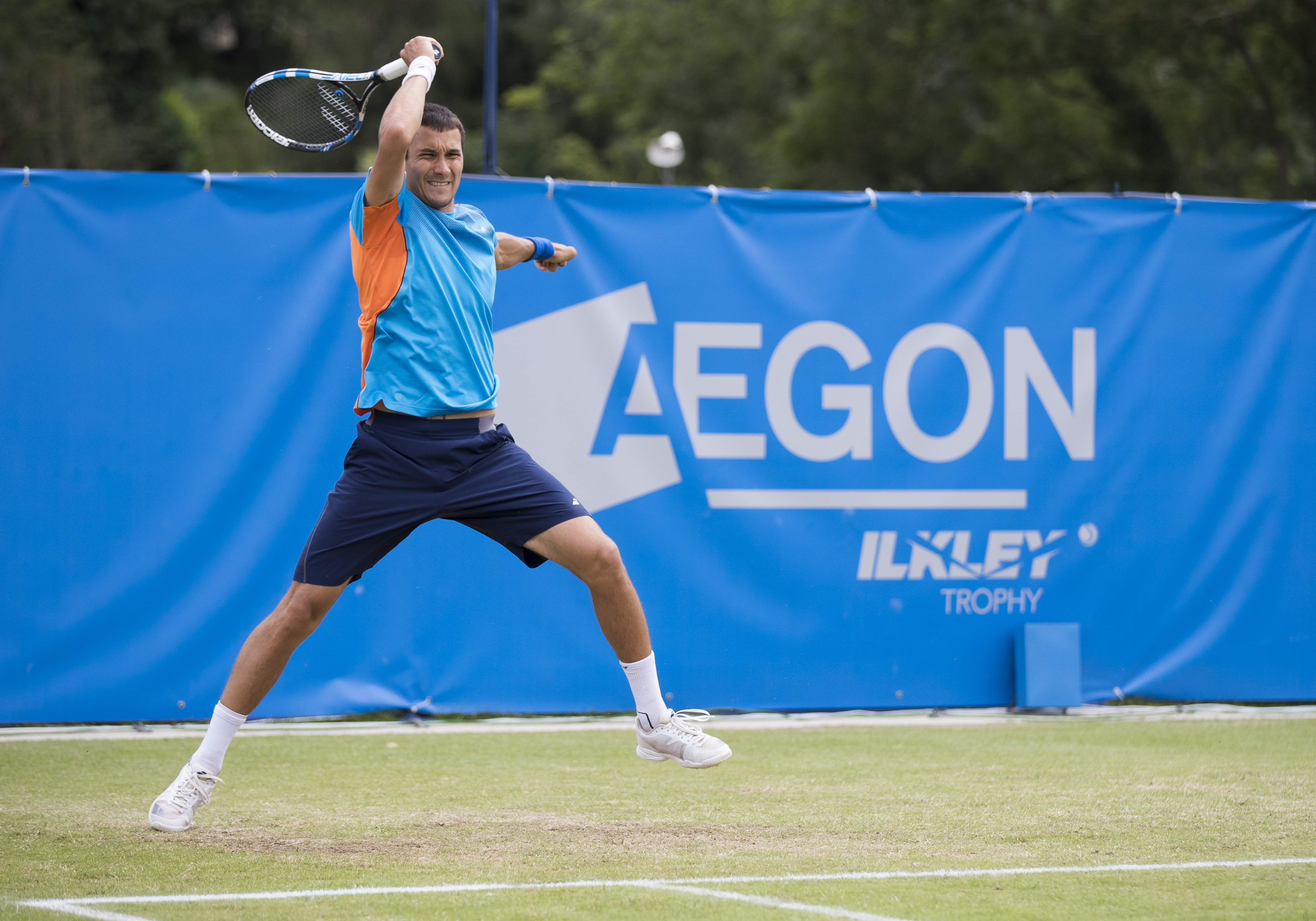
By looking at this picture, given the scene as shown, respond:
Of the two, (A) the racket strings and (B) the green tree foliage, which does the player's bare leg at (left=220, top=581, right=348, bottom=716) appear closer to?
(A) the racket strings

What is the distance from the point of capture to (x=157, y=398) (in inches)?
260

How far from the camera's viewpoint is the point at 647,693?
4.63 meters

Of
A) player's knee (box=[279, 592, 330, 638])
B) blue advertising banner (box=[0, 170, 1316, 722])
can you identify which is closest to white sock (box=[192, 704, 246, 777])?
player's knee (box=[279, 592, 330, 638])

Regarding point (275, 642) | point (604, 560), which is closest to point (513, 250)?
point (604, 560)

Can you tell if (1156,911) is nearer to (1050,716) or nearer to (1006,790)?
(1006,790)

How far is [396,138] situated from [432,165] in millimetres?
329

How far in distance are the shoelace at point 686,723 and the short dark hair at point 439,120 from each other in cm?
193

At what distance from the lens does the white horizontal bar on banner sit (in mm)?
7090

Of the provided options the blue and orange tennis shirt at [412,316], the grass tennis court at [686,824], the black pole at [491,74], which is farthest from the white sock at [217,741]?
the black pole at [491,74]

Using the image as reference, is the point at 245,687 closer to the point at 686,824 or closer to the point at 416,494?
the point at 416,494

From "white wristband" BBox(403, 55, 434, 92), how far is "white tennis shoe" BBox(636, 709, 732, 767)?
2.08 m

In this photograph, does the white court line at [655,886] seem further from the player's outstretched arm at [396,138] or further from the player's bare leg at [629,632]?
the player's outstretched arm at [396,138]

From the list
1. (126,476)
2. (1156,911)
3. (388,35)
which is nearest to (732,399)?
(126,476)

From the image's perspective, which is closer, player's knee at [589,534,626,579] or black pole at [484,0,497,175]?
player's knee at [589,534,626,579]
